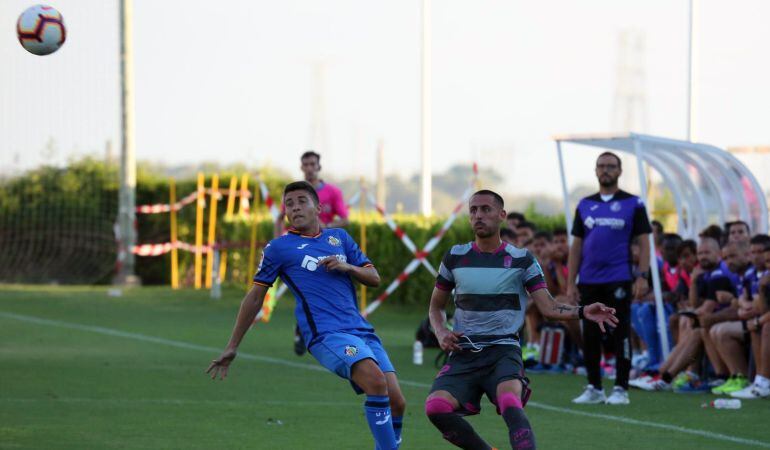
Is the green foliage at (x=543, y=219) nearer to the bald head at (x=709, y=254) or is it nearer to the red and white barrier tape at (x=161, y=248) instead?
the red and white barrier tape at (x=161, y=248)

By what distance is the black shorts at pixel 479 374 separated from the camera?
8.88 metres

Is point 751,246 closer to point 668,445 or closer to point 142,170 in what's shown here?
point 668,445

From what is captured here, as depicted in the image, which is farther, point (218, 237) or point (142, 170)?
point (142, 170)

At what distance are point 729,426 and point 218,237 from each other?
2635 cm

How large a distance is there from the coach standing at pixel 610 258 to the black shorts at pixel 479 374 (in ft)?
15.4

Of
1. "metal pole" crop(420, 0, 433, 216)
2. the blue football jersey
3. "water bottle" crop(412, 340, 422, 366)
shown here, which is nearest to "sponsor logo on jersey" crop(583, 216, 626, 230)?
"water bottle" crop(412, 340, 422, 366)

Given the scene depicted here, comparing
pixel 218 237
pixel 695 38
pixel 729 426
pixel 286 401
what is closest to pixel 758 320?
pixel 729 426

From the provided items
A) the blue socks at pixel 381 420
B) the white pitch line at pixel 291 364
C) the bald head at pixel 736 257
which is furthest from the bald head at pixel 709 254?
the blue socks at pixel 381 420

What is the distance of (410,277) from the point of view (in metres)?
27.9

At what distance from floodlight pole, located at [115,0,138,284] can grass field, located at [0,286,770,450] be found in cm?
1506

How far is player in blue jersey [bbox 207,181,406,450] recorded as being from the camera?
9211 mm

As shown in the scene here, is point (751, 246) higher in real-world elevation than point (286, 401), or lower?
higher

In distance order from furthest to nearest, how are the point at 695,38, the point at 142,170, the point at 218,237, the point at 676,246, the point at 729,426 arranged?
the point at 142,170
the point at 218,237
the point at 695,38
the point at 676,246
the point at 729,426

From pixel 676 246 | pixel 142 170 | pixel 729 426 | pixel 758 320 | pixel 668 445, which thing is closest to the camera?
pixel 668 445
